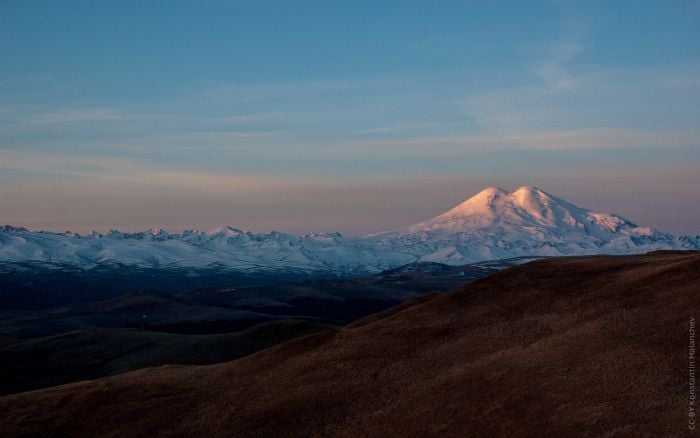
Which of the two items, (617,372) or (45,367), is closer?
(617,372)

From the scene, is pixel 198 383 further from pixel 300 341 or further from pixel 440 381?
pixel 440 381

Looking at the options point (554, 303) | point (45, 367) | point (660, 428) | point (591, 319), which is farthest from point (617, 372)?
point (45, 367)

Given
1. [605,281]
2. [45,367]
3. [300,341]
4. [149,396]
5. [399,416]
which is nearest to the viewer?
[399,416]

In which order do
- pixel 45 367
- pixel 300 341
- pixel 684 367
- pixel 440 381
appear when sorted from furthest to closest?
pixel 45 367 < pixel 300 341 < pixel 440 381 < pixel 684 367

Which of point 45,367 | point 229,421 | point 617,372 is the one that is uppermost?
point 617,372

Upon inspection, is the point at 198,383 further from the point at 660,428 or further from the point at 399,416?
the point at 660,428

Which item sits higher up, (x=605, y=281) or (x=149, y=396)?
(x=605, y=281)
